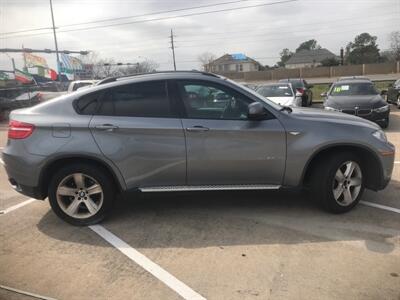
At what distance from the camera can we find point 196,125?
15.9ft

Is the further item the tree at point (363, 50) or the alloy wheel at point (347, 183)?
the tree at point (363, 50)

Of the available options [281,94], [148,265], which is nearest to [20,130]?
[148,265]

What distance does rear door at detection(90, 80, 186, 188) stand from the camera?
4.82 metres

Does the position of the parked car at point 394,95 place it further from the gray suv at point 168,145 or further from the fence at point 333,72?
the fence at point 333,72

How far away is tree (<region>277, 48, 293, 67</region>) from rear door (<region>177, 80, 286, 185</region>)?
Answer: 384ft

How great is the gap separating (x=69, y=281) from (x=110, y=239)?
926mm

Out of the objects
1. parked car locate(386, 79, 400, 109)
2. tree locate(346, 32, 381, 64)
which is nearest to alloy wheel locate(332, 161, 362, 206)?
parked car locate(386, 79, 400, 109)

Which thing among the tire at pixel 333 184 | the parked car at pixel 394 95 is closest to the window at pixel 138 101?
the tire at pixel 333 184

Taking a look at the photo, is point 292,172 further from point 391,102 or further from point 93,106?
point 391,102

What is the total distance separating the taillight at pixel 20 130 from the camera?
15.9 feet

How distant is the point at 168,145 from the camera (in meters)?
4.82

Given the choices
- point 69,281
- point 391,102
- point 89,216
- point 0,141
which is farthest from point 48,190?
point 391,102

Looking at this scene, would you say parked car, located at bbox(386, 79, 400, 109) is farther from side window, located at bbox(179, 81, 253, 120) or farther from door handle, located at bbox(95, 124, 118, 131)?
door handle, located at bbox(95, 124, 118, 131)

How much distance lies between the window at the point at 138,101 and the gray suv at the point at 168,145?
0.01 meters
